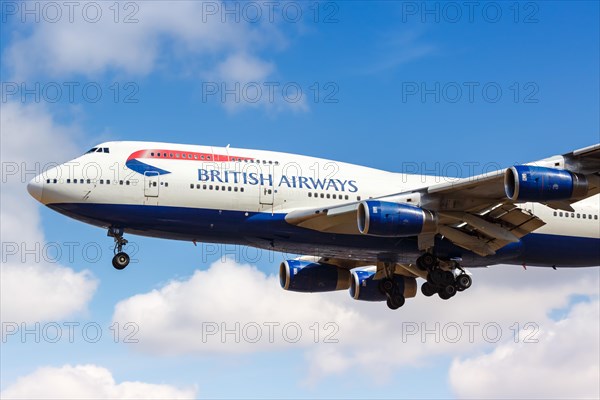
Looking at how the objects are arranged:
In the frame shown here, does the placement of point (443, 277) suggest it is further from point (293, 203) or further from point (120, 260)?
point (120, 260)

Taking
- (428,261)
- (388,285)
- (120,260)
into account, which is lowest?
(388,285)

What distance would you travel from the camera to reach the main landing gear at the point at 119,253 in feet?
127

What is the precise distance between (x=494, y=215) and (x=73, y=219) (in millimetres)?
16366

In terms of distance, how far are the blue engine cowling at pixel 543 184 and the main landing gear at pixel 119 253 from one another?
1492cm

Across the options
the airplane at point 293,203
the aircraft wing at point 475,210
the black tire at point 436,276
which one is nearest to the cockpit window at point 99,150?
the airplane at point 293,203

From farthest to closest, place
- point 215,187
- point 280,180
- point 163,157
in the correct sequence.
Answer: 1. point 280,180
2. point 163,157
3. point 215,187

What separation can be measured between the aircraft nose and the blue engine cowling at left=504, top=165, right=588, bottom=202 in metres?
17.4

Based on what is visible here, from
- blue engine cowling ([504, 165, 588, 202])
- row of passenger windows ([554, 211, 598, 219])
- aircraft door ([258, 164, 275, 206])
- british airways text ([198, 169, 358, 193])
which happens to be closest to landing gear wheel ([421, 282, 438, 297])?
british airways text ([198, 169, 358, 193])

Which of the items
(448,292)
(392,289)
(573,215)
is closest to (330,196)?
(448,292)

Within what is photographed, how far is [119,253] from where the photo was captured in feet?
128

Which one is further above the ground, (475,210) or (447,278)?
(475,210)

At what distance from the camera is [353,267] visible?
4734 centimetres

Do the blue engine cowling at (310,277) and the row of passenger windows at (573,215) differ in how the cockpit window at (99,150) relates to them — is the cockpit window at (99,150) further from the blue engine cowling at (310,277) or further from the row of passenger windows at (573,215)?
the row of passenger windows at (573,215)

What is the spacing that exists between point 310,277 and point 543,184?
47.2ft
